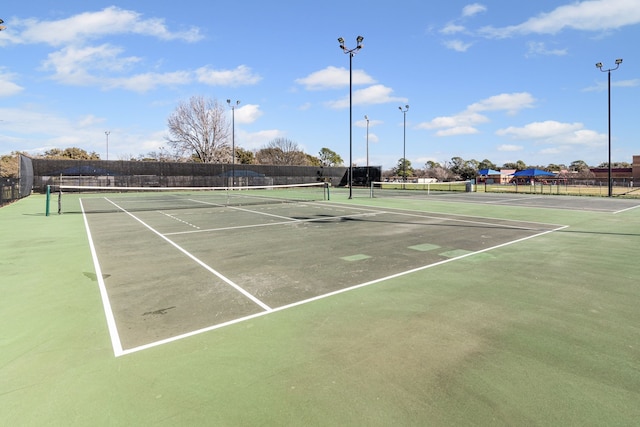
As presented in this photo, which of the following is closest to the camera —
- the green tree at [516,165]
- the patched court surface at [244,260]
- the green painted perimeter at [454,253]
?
the patched court surface at [244,260]

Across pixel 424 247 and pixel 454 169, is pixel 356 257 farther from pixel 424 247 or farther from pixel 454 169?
pixel 454 169

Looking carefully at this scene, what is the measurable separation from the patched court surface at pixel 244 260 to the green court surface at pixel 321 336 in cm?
5

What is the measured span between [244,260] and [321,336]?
172 inches

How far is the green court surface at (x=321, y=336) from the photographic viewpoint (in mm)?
2949

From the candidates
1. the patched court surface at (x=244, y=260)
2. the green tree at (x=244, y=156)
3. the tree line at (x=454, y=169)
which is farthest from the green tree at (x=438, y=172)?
the patched court surface at (x=244, y=260)

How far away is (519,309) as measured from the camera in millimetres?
5082

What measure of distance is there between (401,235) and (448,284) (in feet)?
17.5

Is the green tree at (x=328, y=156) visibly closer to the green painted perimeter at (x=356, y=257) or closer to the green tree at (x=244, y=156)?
the green tree at (x=244, y=156)

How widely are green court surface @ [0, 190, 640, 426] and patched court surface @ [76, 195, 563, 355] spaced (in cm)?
5

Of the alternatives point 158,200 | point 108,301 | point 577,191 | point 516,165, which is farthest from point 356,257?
point 516,165

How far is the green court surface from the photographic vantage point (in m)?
2.95

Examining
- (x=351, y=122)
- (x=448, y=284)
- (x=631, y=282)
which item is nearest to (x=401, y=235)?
(x=448, y=284)

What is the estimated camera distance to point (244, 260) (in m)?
8.23

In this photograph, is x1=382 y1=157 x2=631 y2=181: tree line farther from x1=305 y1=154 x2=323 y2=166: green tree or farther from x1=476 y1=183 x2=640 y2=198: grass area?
x1=476 y1=183 x2=640 y2=198: grass area
